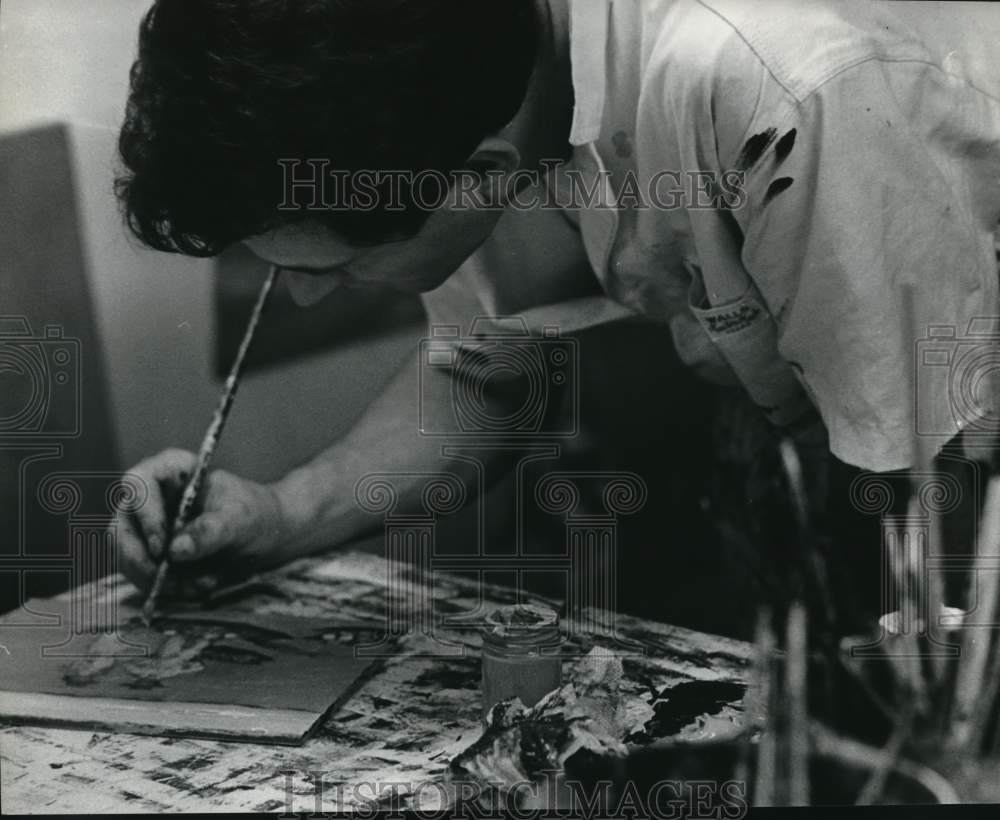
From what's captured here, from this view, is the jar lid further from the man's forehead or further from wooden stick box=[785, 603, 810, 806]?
the man's forehead

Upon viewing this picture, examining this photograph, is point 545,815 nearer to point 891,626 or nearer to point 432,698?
point 432,698

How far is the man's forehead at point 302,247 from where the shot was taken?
1.97m

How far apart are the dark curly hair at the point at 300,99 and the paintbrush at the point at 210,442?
143 mm

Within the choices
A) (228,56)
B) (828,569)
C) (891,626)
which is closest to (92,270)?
(228,56)

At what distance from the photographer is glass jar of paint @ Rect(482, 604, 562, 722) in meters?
1.93

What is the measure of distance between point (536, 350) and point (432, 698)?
615mm

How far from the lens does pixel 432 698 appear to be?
198cm

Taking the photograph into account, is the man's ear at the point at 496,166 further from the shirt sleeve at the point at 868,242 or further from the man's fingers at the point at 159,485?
the man's fingers at the point at 159,485

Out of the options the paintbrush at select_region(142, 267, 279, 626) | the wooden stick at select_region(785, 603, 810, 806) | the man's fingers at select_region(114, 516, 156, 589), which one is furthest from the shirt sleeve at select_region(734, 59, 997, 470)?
the man's fingers at select_region(114, 516, 156, 589)

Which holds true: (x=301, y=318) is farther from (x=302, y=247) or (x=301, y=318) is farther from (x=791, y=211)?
(x=791, y=211)

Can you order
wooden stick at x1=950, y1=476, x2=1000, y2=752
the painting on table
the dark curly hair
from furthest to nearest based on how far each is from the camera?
wooden stick at x1=950, y1=476, x2=1000, y2=752 < the painting on table < the dark curly hair

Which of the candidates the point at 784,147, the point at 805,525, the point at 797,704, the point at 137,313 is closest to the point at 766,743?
the point at 797,704

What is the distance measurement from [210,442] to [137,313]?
0.83 ft

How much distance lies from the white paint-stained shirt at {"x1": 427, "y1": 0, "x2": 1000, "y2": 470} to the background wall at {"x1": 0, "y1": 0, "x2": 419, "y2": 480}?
0.84 ft
